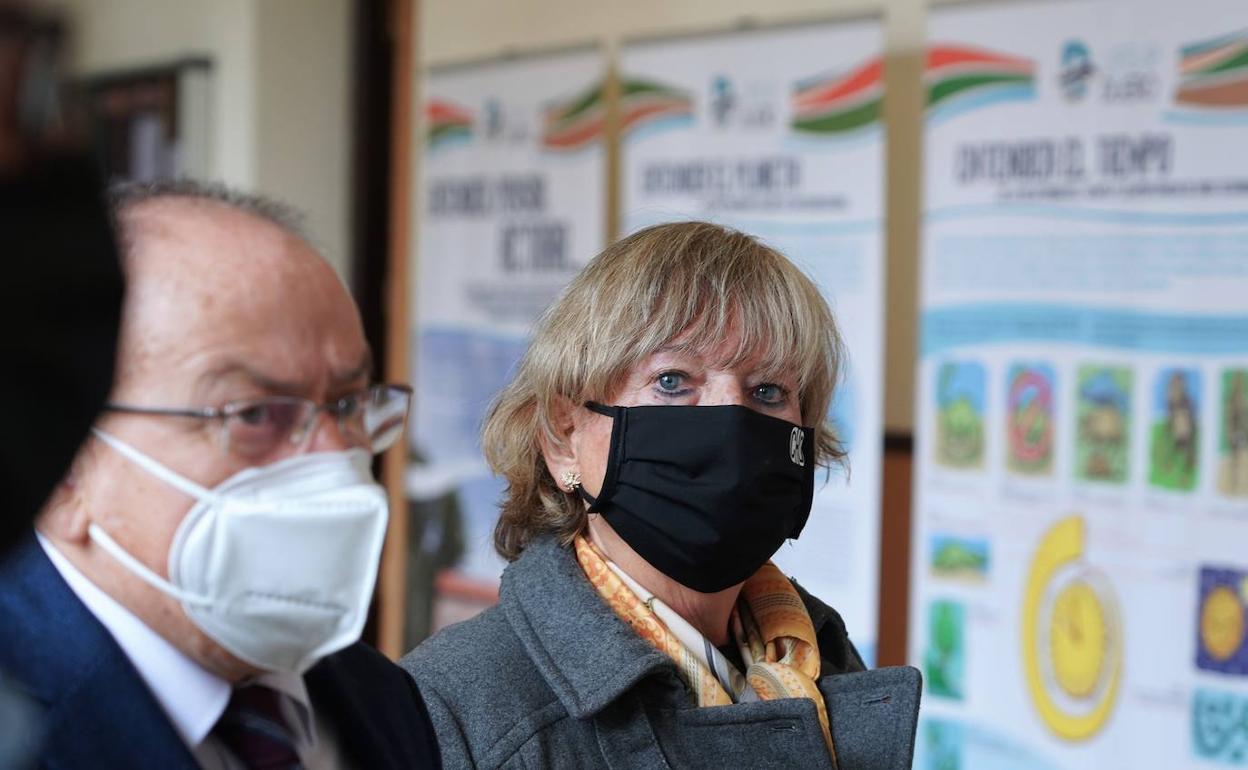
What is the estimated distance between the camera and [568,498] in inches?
67.9

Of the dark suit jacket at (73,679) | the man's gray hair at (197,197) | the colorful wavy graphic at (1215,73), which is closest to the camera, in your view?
the dark suit jacket at (73,679)

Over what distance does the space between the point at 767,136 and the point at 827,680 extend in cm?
225

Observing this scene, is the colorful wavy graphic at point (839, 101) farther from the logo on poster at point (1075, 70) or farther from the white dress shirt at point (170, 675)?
the white dress shirt at point (170, 675)

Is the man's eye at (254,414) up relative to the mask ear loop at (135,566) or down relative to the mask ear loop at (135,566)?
up

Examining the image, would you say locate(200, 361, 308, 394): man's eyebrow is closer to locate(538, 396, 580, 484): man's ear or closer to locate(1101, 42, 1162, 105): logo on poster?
locate(538, 396, 580, 484): man's ear

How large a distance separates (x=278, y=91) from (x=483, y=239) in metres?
1.02

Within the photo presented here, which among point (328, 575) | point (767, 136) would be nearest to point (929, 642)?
point (767, 136)

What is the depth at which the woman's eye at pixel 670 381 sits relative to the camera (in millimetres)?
1645

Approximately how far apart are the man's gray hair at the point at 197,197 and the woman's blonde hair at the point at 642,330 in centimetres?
52

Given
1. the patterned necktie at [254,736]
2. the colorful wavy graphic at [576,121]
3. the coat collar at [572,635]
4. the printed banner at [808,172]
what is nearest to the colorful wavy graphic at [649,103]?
the printed banner at [808,172]

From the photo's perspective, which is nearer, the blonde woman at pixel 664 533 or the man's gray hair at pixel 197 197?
the man's gray hair at pixel 197 197

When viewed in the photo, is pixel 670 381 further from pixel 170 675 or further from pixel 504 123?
pixel 504 123

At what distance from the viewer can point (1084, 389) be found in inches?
125

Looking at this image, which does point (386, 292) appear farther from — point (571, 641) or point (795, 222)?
point (571, 641)
